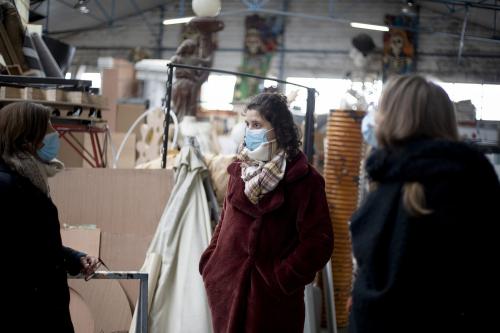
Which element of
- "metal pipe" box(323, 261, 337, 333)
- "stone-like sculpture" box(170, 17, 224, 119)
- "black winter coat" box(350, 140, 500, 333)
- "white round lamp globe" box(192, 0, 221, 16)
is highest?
"white round lamp globe" box(192, 0, 221, 16)

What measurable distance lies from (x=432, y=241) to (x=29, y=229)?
4.22ft

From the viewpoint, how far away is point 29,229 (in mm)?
2332

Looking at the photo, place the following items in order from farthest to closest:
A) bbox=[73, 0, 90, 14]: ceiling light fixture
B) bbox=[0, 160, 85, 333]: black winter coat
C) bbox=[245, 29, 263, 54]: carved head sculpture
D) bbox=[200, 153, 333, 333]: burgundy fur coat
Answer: bbox=[245, 29, 263, 54]: carved head sculpture
bbox=[73, 0, 90, 14]: ceiling light fixture
bbox=[200, 153, 333, 333]: burgundy fur coat
bbox=[0, 160, 85, 333]: black winter coat

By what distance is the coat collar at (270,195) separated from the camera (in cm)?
268

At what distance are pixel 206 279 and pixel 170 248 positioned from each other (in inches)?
57.3

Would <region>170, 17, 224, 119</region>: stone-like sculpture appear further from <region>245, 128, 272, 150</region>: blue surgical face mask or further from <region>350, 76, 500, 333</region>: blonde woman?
<region>350, 76, 500, 333</region>: blonde woman

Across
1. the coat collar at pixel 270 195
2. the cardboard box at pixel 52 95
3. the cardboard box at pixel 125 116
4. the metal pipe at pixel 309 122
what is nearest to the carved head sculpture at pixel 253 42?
the cardboard box at pixel 125 116

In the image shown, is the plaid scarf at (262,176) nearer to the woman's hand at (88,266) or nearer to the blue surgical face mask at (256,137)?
the blue surgical face mask at (256,137)

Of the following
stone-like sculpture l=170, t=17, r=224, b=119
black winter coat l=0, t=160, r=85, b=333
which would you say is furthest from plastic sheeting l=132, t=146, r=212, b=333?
stone-like sculpture l=170, t=17, r=224, b=119

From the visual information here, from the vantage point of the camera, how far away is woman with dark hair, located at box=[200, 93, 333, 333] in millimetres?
2619

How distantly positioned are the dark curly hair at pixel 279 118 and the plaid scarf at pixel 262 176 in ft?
0.15

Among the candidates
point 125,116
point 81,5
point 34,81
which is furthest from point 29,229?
point 81,5

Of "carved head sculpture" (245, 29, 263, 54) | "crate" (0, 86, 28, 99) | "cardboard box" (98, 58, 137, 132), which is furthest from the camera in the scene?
"carved head sculpture" (245, 29, 263, 54)

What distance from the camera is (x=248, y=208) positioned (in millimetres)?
2727
